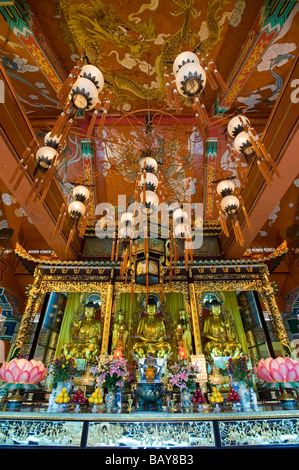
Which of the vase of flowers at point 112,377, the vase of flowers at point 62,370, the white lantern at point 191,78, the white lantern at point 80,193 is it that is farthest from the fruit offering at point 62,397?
the white lantern at point 191,78

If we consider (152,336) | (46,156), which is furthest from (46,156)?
(152,336)

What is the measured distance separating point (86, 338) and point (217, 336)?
10.3 feet

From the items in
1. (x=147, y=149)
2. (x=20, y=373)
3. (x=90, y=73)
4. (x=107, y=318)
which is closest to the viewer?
(x=90, y=73)

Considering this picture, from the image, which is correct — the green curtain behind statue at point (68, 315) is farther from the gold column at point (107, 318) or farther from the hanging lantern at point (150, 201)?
the hanging lantern at point (150, 201)

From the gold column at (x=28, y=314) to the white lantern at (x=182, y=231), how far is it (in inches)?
148

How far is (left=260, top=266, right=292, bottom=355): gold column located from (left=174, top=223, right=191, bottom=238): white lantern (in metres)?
3.00

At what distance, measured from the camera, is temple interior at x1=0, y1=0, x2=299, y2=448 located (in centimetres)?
279

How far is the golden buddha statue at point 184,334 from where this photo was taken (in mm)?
5809

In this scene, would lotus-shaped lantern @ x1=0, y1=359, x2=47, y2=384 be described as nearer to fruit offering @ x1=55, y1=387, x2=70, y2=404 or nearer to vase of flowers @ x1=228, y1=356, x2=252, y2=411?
fruit offering @ x1=55, y1=387, x2=70, y2=404

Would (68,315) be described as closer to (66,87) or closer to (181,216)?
(181,216)

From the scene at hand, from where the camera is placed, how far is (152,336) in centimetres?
623

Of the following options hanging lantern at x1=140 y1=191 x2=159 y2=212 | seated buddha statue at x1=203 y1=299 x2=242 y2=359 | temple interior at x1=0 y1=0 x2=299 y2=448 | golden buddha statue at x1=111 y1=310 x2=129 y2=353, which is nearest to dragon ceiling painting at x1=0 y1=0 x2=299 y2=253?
temple interior at x1=0 y1=0 x2=299 y2=448
